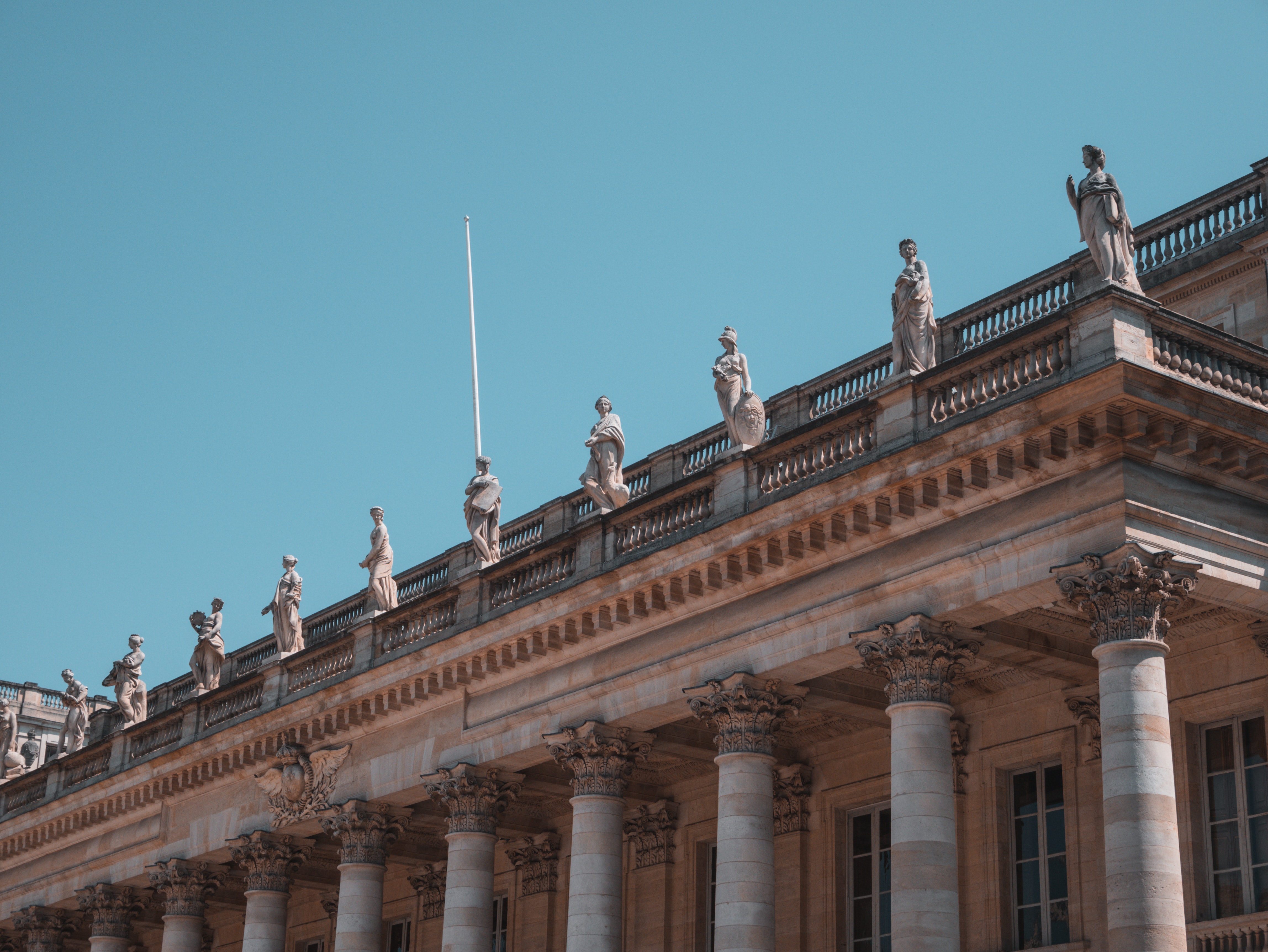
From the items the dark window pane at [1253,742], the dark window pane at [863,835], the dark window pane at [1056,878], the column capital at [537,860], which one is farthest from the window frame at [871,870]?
the column capital at [537,860]

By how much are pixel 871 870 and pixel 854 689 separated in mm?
3733

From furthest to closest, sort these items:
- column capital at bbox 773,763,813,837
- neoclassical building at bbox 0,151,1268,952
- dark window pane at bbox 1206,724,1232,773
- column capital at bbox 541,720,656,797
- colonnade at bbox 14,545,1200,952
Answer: column capital at bbox 773,763,813,837, column capital at bbox 541,720,656,797, dark window pane at bbox 1206,724,1232,773, neoclassical building at bbox 0,151,1268,952, colonnade at bbox 14,545,1200,952

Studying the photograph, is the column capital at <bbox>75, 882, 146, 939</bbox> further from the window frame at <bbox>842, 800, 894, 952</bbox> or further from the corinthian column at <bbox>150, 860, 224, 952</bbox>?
the window frame at <bbox>842, 800, 894, 952</bbox>

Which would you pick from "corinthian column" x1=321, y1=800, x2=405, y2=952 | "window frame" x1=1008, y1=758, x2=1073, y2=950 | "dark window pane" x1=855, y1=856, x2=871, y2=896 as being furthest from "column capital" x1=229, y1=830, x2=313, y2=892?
"window frame" x1=1008, y1=758, x2=1073, y2=950

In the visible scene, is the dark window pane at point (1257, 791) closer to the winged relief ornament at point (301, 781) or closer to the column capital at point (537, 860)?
the column capital at point (537, 860)

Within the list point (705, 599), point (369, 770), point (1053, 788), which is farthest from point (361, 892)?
point (1053, 788)

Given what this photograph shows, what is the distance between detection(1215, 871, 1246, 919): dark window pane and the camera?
23094 mm

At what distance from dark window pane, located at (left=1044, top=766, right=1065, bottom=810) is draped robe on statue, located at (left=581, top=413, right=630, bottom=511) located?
301 inches

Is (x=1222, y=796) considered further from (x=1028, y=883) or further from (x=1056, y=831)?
(x=1028, y=883)

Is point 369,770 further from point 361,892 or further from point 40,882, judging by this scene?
point 40,882

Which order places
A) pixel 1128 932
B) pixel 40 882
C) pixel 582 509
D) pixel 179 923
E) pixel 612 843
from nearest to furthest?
1. pixel 1128 932
2. pixel 612 843
3. pixel 582 509
4. pixel 179 923
5. pixel 40 882

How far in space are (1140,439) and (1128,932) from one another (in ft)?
18.1

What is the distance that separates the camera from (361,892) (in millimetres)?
31422

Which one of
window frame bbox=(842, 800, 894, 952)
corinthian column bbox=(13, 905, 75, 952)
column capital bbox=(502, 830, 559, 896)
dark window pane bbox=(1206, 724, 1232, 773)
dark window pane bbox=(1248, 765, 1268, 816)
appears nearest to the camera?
dark window pane bbox=(1248, 765, 1268, 816)
